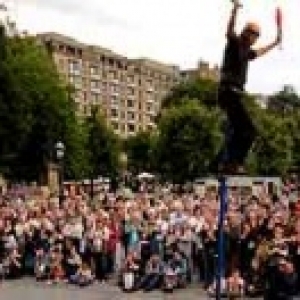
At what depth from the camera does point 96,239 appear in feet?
67.6

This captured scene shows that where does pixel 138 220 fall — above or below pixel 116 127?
below

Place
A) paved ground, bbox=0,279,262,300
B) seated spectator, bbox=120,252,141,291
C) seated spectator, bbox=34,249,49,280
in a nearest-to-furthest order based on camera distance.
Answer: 1. paved ground, bbox=0,279,262,300
2. seated spectator, bbox=120,252,141,291
3. seated spectator, bbox=34,249,49,280

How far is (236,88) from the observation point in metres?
11.0

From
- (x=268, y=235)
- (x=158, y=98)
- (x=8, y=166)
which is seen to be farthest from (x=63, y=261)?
(x=158, y=98)

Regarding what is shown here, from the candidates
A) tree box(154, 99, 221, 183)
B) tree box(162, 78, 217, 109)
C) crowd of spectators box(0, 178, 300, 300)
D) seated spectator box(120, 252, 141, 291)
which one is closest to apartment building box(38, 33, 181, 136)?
tree box(162, 78, 217, 109)

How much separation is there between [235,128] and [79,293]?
28.0ft

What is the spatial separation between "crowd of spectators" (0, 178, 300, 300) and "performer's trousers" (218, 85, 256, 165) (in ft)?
17.3

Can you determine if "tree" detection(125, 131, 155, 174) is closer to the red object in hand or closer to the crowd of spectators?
the crowd of spectators

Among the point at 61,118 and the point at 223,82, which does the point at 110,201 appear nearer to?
the point at 223,82

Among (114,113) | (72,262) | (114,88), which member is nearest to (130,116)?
(114,113)

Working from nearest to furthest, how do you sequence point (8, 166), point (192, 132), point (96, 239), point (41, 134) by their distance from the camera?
1. point (96, 239)
2. point (8, 166)
3. point (41, 134)
4. point (192, 132)

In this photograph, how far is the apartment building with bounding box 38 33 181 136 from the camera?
442 ft

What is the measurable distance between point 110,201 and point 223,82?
13.3 meters

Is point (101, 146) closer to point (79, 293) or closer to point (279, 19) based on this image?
point (79, 293)
